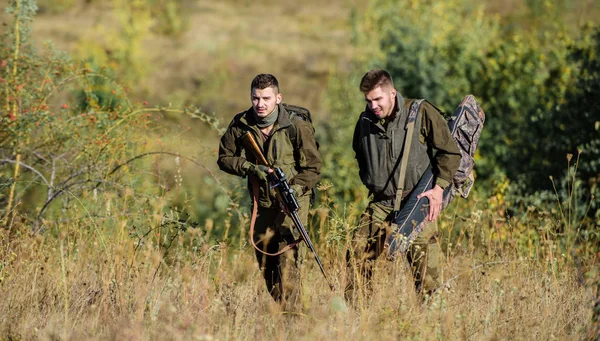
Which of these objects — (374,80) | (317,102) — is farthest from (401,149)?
(317,102)

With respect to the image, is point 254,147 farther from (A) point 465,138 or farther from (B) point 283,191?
(A) point 465,138

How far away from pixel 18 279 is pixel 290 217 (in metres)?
1.74

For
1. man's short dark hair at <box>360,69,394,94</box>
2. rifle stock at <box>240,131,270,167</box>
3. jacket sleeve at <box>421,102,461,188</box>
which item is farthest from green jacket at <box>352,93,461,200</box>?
rifle stock at <box>240,131,270,167</box>

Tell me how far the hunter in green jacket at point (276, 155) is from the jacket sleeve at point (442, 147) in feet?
2.40

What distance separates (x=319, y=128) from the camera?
23094 mm

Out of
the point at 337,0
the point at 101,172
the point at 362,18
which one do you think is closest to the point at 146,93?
the point at 362,18

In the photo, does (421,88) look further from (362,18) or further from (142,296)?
(142,296)

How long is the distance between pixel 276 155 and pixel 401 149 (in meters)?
0.79

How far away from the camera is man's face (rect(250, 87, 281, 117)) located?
468 cm

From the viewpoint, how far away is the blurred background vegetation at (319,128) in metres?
5.58

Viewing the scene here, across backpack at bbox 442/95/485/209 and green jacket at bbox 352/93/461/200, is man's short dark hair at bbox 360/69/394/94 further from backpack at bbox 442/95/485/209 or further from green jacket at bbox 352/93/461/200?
backpack at bbox 442/95/485/209

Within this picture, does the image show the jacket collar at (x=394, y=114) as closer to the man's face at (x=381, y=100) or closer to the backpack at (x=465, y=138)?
the man's face at (x=381, y=100)

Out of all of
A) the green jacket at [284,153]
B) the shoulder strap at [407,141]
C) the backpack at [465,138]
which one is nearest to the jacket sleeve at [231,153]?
the green jacket at [284,153]

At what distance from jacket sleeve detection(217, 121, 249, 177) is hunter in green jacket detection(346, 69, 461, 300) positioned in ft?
2.62
